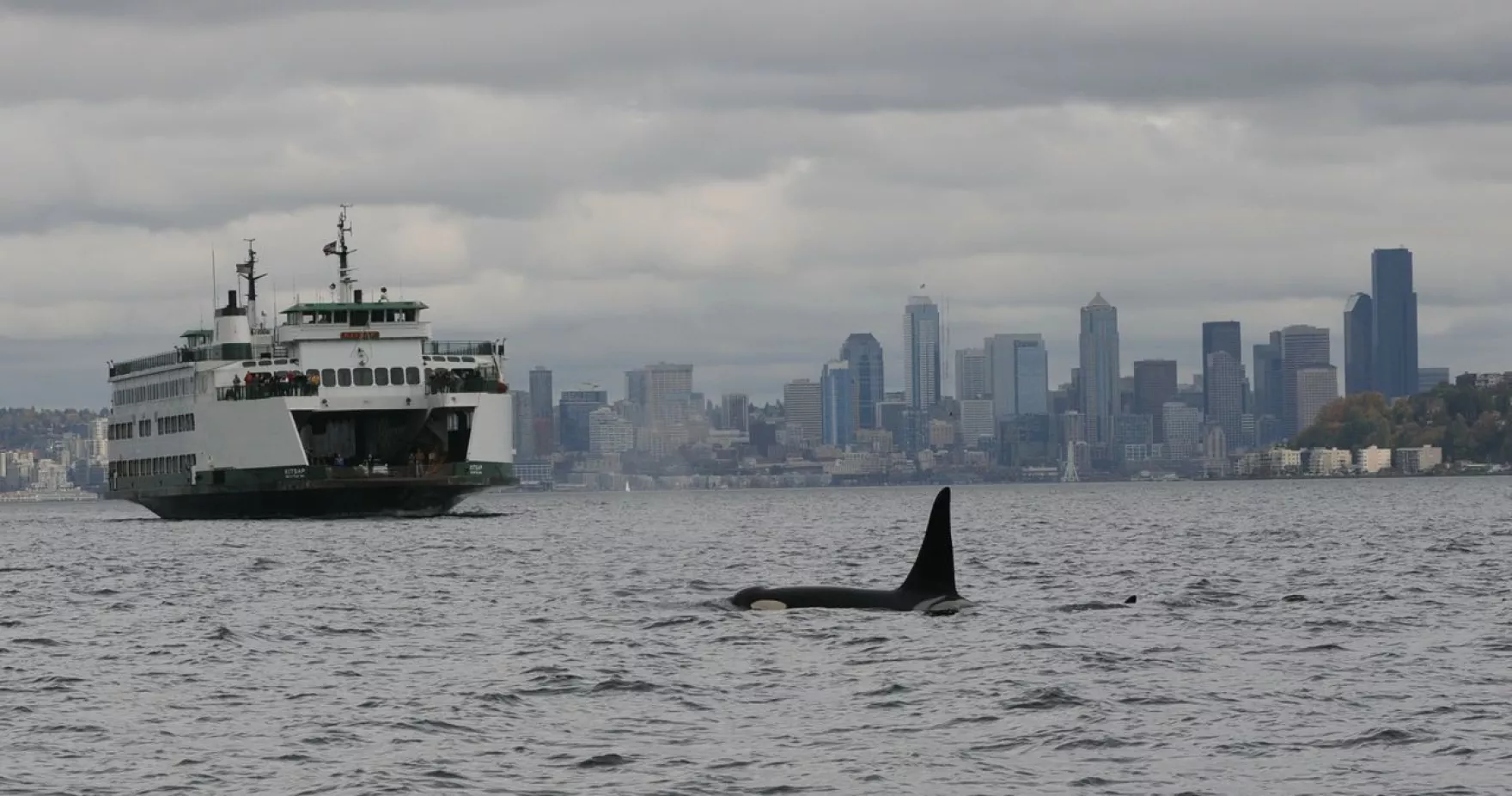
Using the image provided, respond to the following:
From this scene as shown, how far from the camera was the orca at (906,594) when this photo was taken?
42188mm

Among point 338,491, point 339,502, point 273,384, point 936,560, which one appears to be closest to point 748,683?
point 936,560

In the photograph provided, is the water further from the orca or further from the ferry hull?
the ferry hull

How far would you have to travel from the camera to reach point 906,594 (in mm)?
42938

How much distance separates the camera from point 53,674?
35.2 metres

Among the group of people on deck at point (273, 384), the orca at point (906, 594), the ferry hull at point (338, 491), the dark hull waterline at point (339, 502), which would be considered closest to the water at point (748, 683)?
the orca at point (906, 594)

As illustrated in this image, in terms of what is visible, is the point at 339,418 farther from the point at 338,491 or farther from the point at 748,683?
the point at 748,683

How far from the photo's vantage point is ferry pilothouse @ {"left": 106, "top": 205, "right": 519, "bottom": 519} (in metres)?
106

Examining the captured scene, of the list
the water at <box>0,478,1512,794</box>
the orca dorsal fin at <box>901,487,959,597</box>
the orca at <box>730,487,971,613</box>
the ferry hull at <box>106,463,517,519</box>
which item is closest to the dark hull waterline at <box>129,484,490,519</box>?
the ferry hull at <box>106,463,517,519</box>

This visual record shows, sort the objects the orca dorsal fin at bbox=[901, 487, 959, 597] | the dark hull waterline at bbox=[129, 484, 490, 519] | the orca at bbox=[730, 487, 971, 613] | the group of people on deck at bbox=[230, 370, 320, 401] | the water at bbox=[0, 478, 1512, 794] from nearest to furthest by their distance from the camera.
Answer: the water at bbox=[0, 478, 1512, 794] < the orca dorsal fin at bbox=[901, 487, 959, 597] < the orca at bbox=[730, 487, 971, 613] < the dark hull waterline at bbox=[129, 484, 490, 519] < the group of people on deck at bbox=[230, 370, 320, 401]

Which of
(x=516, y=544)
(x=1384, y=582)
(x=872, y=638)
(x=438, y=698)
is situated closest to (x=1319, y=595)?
(x=1384, y=582)

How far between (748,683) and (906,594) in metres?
11.3

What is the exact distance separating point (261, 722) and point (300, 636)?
13039mm

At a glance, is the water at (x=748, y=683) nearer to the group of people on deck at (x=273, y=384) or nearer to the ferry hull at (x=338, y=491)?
the ferry hull at (x=338, y=491)

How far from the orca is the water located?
3.01 feet
